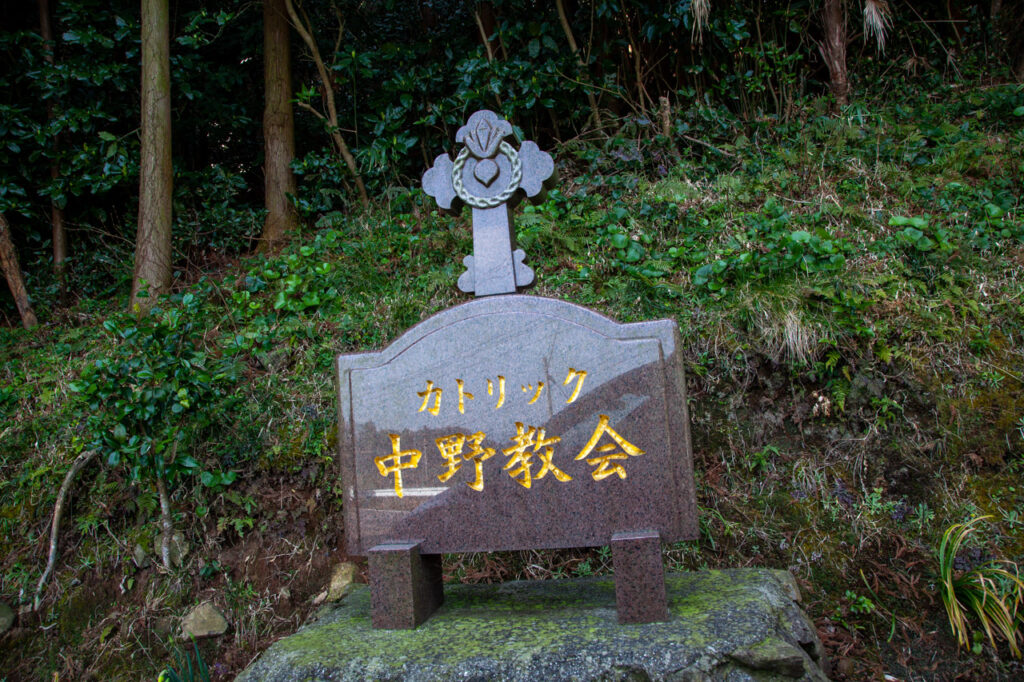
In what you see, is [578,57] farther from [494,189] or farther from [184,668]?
[184,668]

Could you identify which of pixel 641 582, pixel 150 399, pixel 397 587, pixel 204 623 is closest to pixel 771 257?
pixel 641 582

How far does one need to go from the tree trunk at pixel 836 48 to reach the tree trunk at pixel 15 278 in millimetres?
6868

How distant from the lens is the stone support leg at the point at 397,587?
2588 millimetres

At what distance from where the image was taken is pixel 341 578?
3.64 metres

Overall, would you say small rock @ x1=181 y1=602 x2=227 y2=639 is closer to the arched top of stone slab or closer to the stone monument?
the stone monument

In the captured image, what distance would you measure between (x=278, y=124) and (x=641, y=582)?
17.9 feet

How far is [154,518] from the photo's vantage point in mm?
3924

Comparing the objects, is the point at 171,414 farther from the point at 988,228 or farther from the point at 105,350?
the point at 988,228

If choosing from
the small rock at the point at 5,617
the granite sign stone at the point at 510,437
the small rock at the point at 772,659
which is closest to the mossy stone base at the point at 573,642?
the small rock at the point at 772,659

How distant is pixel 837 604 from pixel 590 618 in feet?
4.60

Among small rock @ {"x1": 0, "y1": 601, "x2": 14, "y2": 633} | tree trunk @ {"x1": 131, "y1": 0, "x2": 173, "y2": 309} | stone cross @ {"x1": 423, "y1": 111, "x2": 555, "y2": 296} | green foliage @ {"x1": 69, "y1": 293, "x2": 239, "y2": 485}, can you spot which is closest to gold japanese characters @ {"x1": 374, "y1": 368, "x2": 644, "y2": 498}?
stone cross @ {"x1": 423, "y1": 111, "x2": 555, "y2": 296}

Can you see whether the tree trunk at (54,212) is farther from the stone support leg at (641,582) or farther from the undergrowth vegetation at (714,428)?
the stone support leg at (641,582)

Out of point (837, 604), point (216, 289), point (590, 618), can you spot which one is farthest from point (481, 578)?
point (216, 289)

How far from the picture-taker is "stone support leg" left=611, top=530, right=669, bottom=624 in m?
2.41
